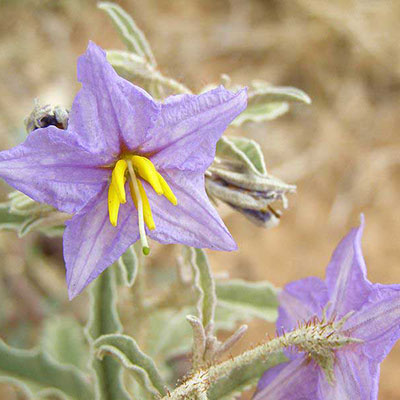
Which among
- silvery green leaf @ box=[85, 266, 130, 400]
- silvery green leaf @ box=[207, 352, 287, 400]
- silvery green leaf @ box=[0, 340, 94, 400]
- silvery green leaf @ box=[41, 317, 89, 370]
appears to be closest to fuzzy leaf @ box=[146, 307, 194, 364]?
silvery green leaf @ box=[41, 317, 89, 370]

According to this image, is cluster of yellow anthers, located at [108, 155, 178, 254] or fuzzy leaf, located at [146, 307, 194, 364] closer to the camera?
cluster of yellow anthers, located at [108, 155, 178, 254]

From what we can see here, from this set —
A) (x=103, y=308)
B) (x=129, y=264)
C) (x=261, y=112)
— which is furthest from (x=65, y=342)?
(x=261, y=112)

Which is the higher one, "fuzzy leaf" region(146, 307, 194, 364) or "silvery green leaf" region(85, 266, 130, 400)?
"silvery green leaf" region(85, 266, 130, 400)

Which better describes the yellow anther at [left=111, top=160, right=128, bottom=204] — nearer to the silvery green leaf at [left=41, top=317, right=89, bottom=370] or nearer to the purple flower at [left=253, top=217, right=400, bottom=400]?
the purple flower at [left=253, top=217, right=400, bottom=400]

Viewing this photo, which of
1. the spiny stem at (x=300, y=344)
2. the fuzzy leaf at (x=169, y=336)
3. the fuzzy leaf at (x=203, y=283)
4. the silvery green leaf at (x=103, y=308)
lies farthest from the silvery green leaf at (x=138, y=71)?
the fuzzy leaf at (x=169, y=336)

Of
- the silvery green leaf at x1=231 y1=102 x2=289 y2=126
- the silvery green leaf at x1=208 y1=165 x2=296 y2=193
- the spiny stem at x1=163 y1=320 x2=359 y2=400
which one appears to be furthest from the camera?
the silvery green leaf at x1=231 y1=102 x2=289 y2=126

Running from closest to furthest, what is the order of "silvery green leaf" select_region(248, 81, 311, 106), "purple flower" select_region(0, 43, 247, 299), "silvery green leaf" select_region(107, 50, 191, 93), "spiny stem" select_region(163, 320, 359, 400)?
"purple flower" select_region(0, 43, 247, 299) → "spiny stem" select_region(163, 320, 359, 400) → "silvery green leaf" select_region(107, 50, 191, 93) → "silvery green leaf" select_region(248, 81, 311, 106)
